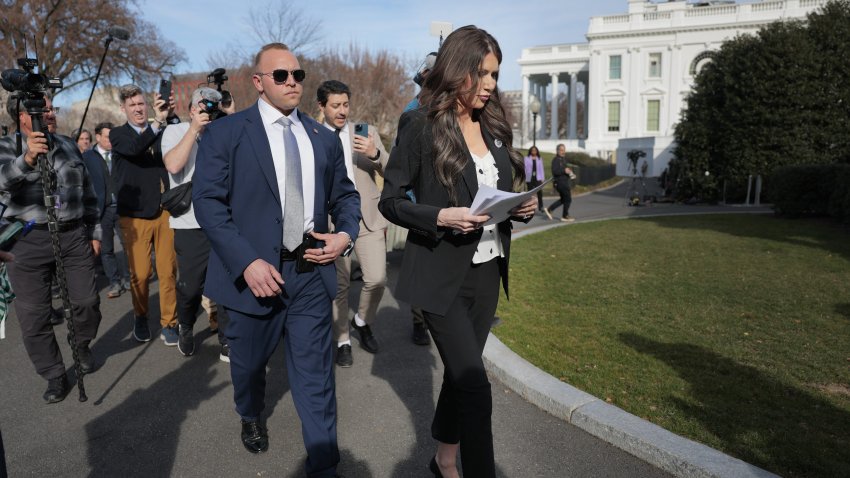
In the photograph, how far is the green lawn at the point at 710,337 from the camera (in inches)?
141

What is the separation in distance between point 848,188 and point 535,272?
9239mm

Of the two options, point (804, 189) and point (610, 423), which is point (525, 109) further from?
point (610, 423)

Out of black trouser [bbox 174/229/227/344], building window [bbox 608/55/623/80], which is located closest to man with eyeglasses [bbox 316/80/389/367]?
black trouser [bbox 174/229/227/344]

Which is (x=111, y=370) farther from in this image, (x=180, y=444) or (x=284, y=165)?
(x=284, y=165)

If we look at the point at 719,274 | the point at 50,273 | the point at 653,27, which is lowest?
the point at 719,274

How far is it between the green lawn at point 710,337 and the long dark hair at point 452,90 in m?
2.15

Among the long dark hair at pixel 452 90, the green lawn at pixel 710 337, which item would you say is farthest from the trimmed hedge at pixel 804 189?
the long dark hair at pixel 452 90

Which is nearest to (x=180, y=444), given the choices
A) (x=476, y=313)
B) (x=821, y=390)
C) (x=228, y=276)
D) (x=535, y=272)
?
(x=228, y=276)

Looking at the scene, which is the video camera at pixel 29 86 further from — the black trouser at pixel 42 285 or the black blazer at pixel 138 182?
the black blazer at pixel 138 182

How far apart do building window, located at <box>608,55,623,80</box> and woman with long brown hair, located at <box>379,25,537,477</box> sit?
71181 mm

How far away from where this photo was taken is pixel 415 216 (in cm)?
260

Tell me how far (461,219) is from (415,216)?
0.81ft

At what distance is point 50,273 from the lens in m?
4.60

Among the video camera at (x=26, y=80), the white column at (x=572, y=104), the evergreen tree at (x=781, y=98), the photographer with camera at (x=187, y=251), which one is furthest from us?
the white column at (x=572, y=104)
